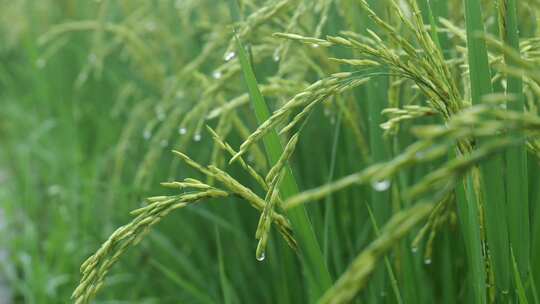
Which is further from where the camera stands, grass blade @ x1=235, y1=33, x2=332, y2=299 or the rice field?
grass blade @ x1=235, y1=33, x2=332, y2=299

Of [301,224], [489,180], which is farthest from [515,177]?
[301,224]

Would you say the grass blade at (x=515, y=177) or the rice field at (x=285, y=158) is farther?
the grass blade at (x=515, y=177)

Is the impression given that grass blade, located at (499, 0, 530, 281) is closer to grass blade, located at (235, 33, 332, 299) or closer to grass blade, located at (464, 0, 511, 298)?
grass blade, located at (464, 0, 511, 298)

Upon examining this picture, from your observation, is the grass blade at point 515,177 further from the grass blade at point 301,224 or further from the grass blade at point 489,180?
the grass blade at point 301,224

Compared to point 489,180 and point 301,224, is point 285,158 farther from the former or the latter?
point 489,180

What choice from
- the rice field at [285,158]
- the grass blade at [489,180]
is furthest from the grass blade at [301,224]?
the grass blade at [489,180]

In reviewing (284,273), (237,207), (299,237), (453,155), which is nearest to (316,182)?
(237,207)

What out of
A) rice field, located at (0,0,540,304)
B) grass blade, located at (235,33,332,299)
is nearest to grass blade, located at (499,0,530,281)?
rice field, located at (0,0,540,304)

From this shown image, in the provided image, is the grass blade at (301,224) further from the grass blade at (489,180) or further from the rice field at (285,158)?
the grass blade at (489,180)

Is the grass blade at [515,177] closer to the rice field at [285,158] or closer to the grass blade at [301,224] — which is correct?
the rice field at [285,158]
